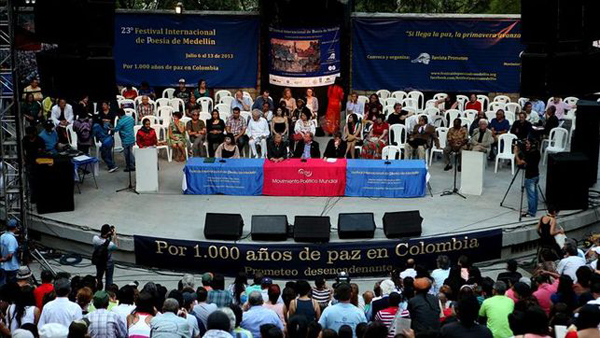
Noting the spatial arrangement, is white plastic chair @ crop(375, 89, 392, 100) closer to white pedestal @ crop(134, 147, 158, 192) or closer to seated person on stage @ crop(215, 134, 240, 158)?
seated person on stage @ crop(215, 134, 240, 158)

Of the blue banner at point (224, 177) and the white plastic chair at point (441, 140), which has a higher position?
the white plastic chair at point (441, 140)

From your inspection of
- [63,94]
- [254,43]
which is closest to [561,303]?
[63,94]

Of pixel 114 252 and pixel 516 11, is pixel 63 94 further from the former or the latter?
pixel 516 11

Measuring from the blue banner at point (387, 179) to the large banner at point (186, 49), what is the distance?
673cm

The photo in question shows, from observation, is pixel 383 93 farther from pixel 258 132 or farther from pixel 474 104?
pixel 258 132

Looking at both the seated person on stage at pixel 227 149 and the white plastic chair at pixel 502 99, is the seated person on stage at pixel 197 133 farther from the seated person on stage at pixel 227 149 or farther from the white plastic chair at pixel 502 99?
the white plastic chair at pixel 502 99

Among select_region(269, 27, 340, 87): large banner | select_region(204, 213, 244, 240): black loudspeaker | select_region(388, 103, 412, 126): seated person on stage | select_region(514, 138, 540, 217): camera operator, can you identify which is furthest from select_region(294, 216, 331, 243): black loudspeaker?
select_region(269, 27, 340, 87): large banner

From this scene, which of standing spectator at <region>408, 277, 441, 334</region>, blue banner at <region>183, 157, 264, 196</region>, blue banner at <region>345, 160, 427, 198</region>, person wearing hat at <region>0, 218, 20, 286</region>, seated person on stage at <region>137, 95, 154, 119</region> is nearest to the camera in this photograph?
standing spectator at <region>408, 277, 441, 334</region>

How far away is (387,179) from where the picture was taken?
1905 cm

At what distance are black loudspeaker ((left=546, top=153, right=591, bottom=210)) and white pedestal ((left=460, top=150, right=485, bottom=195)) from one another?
137 cm

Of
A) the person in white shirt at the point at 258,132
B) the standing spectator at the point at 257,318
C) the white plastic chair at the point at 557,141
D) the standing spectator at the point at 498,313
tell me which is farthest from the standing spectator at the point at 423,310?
the white plastic chair at the point at 557,141

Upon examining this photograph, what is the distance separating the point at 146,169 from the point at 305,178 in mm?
2956

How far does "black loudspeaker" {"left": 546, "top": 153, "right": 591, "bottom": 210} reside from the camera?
17.9m

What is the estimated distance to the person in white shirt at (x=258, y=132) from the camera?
21.1m
